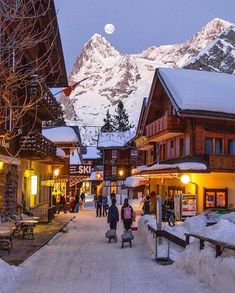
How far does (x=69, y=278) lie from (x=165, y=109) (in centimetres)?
2606

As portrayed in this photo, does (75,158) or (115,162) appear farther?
(115,162)

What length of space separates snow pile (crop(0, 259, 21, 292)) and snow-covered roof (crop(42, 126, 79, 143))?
37.3m

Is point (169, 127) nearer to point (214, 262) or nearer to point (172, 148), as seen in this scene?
point (172, 148)

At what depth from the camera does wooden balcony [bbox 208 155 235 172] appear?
94.0 ft

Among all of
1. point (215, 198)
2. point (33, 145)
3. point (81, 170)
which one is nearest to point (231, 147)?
point (215, 198)

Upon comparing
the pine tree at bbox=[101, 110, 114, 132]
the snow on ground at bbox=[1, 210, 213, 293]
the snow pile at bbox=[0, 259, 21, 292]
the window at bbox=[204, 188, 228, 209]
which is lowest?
the snow on ground at bbox=[1, 210, 213, 293]

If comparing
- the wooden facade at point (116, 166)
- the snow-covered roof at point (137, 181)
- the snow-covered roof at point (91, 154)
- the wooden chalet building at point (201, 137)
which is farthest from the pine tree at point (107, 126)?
the wooden chalet building at point (201, 137)

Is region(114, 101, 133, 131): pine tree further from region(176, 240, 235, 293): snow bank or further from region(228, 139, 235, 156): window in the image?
region(176, 240, 235, 293): snow bank

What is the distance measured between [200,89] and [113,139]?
49.2 meters

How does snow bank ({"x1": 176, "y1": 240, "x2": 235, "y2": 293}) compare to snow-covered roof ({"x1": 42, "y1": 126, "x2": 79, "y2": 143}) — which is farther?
snow-covered roof ({"x1": 42, "y1": 126, "x2": 79, "y2": 143})

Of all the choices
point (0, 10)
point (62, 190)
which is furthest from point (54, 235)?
point (62, 190)

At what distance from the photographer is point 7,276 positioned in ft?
35.6

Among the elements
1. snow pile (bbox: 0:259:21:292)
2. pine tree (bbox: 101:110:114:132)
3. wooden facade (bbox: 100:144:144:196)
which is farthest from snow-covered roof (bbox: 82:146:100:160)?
snow pile (bbox: 0:259:21:292)

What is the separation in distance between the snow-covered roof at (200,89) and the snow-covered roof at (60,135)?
16.9m
